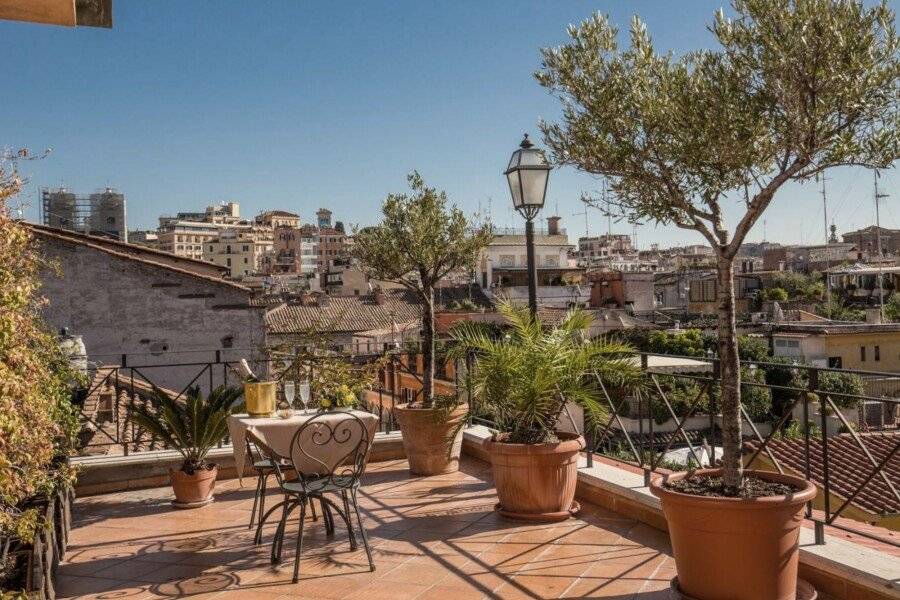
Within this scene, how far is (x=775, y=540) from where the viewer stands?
10.3ft

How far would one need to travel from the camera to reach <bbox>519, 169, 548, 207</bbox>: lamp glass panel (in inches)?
245

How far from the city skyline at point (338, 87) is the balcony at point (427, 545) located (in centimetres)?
168

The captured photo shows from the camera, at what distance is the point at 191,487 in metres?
5.56

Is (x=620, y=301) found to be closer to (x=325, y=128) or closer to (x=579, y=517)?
(x=325, y=128)

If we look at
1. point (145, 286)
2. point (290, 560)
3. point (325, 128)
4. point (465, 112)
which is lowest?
point (290, 560)

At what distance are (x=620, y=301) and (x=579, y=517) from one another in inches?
1670

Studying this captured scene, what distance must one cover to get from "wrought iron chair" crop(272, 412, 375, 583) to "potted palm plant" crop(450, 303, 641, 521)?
851 mm

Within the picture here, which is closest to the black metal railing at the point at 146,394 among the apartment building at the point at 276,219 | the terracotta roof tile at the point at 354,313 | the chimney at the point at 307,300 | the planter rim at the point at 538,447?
the planter rim at the point at 538,447

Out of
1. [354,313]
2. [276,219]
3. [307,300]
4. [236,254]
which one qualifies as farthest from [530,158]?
[276,219]

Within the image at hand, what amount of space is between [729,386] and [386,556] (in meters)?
2.18

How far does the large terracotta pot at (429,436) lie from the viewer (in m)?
6.19

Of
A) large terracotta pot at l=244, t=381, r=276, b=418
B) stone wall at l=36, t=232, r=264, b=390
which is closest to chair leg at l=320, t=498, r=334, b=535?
large terracotta pot at l=244, t=381, r=276, b=418

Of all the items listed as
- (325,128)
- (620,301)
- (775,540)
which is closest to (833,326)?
(620,301)

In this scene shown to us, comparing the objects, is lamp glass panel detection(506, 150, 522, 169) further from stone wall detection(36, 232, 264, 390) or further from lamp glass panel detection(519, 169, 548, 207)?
stone wall detection(36, 232, 264, 390)
